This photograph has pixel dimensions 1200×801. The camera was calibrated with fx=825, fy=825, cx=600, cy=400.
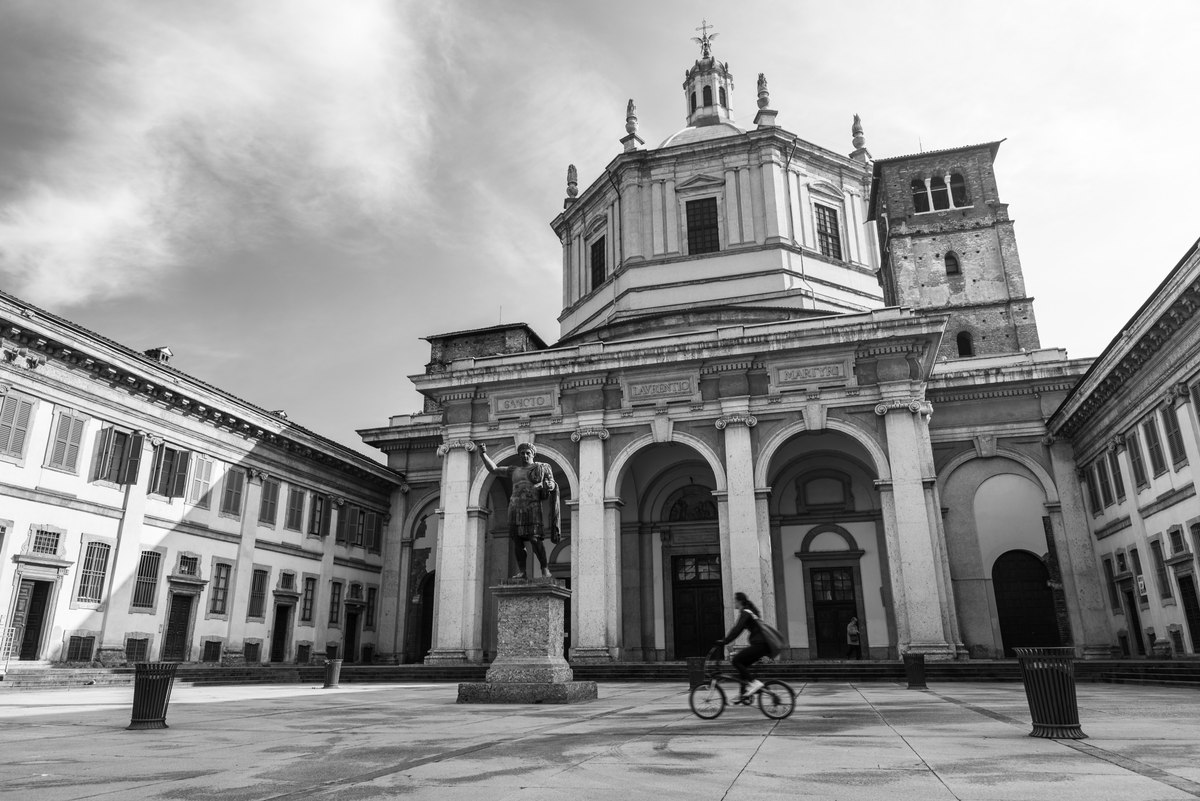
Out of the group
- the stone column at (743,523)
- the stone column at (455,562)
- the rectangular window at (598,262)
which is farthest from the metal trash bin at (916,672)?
the rectangular window at (598,262)

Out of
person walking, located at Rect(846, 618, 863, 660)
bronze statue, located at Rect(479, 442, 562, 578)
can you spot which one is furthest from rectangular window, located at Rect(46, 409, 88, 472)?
person walking, located at Rect(846, 618, 863, 660)

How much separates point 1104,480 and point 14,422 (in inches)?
1214

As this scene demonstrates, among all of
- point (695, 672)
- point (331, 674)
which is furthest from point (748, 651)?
point (331, 674)

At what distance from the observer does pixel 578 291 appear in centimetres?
3675

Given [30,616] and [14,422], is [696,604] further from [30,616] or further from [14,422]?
[14,422]

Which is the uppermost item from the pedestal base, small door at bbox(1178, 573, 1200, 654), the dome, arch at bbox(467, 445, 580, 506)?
the dome

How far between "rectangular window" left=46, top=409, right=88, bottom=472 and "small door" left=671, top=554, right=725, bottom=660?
18.8m

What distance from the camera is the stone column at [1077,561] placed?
25970mm

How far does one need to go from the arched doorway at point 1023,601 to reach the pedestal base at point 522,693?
20.1m

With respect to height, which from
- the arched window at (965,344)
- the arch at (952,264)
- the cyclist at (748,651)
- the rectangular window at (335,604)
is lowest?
the cyclist at (748,651)

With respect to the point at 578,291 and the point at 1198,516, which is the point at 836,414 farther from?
the point at 578,291

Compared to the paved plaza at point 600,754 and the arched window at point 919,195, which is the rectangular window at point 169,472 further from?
the arched window at point 919,195

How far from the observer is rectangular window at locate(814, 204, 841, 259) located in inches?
1336

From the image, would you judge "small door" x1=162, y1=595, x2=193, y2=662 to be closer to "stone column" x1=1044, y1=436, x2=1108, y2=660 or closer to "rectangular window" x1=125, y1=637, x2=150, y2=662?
"rectangular window" x1=125, y1=637, x2=150, y2=662
